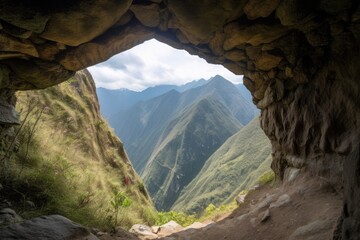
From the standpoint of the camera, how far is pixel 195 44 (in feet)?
26.8

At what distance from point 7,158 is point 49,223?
11.4 feet

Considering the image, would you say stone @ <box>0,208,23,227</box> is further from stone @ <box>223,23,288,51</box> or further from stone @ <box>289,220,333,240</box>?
stone @ <box>223,23,288,51</box>

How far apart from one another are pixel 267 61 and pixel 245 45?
34.4 inches

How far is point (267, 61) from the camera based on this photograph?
809 centimetres

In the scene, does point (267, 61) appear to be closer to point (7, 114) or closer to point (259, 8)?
point (259, 8)

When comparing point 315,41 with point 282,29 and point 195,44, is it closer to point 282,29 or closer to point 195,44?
point 282,29

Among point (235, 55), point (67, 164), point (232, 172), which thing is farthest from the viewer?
point (232, 172)

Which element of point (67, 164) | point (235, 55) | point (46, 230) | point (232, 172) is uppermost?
point (235, 55)

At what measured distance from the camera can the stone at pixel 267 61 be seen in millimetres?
7862

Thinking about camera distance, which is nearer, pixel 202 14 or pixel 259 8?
pixel 259 8

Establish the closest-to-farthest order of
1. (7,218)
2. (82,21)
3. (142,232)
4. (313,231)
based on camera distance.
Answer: (313,231) → (7,218) → (82,21) → (142,232)

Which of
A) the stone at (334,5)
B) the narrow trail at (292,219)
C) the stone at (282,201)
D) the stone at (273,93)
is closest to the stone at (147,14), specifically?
the stone at (334,5)

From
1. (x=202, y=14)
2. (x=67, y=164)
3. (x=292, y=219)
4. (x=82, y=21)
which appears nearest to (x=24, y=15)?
(x=82, y=21)

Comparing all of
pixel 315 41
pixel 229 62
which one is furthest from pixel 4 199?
pixel 315 41
